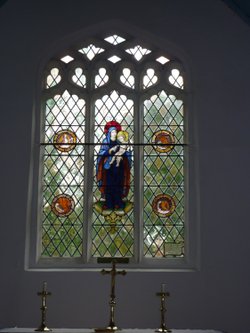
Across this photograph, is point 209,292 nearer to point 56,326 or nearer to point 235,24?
point 56,326

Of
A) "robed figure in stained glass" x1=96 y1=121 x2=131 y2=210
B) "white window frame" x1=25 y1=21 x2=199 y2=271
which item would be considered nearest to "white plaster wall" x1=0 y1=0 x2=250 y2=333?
"white window frame" x1=25 y1=21 x2=199 y2=271

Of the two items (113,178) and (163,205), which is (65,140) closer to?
(113,178)

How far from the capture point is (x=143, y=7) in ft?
23.4

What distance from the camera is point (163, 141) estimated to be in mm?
6988

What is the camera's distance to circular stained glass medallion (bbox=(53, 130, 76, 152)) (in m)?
7.00

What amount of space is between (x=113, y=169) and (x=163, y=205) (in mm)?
678

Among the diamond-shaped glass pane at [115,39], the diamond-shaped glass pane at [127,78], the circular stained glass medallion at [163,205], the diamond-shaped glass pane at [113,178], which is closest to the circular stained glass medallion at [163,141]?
the diamond-shaped glass pane at [113,178]

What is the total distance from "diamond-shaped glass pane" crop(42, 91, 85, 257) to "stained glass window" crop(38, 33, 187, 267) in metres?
0.01

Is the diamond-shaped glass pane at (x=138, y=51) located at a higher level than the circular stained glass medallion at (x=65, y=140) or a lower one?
higher

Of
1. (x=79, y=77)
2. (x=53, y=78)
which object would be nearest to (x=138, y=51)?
(x=79, y=77)

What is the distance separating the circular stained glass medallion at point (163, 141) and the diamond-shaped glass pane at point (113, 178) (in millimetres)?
283

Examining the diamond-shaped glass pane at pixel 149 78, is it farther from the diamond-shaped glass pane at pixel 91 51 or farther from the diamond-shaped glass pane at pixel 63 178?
the diamond-shaped glass pane at pixel 63 178

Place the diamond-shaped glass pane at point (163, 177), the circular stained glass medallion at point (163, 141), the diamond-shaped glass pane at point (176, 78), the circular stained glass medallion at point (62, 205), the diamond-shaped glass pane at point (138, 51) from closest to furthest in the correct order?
the diamond-shaped glass pane at point (163, 177), the circular stained glass medallion at point (62, 205), the circular stained glass medallion at point (163, 141), the diamond-shaped glass pane at point (176, 78), the diamond-shaped glass pane at point (138, 51)

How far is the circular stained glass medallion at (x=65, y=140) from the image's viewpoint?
7004mm
